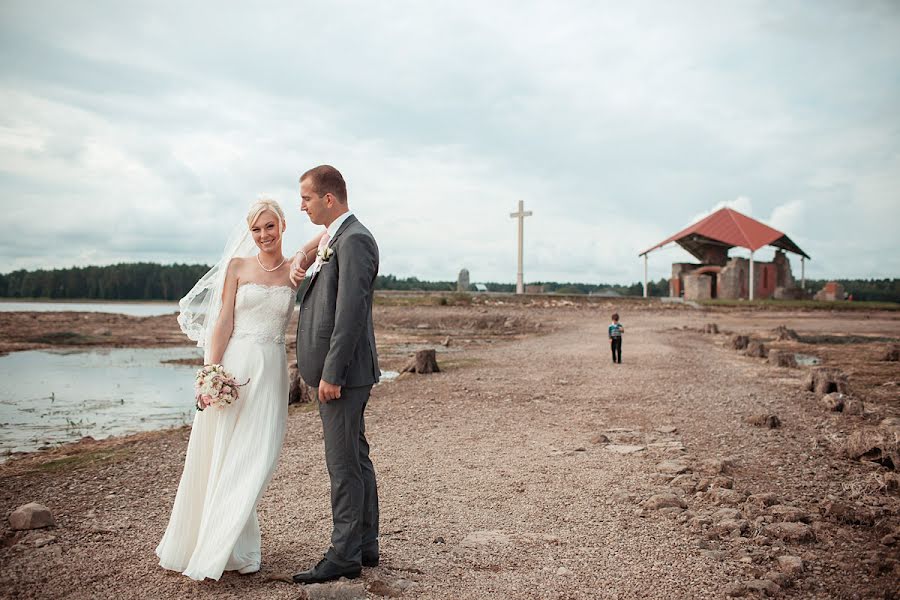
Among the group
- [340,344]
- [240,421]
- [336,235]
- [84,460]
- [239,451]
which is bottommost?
[84,460]

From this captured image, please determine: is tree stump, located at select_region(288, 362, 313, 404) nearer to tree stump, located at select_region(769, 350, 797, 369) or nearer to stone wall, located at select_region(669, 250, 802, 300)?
tree stump, located at select_region(769, 350, 797, 369)

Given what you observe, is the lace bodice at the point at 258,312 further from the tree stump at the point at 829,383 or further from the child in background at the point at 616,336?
the child in background at the point at 616,336

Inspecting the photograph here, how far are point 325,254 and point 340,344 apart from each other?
53 centimetres

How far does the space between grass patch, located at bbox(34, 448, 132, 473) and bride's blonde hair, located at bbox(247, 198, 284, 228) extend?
4.38 metres

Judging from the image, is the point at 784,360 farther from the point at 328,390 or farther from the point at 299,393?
the point at 328,390

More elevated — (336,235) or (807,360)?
(336,235)

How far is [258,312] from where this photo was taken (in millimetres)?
4219

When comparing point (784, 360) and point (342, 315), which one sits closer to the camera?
point (342, 315)

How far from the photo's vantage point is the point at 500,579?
4.02 m

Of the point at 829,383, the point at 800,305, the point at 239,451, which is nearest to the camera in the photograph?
the point at 239,451

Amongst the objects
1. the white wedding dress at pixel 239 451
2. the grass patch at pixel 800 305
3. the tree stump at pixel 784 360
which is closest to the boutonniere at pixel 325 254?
the white wedding dress at pixel 239 451

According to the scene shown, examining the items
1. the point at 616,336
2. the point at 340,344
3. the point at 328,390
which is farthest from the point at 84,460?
the point at 616,336

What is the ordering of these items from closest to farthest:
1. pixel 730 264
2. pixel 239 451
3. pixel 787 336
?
1. pixel 239 451
2. pixel 787 336
3. pixel 730 264

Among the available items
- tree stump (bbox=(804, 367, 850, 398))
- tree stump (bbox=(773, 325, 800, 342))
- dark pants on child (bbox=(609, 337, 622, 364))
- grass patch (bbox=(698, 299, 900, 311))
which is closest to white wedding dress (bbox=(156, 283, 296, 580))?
tree stump (bbox=(804, 367, 850, 398))
